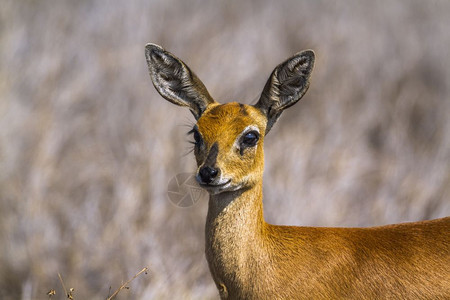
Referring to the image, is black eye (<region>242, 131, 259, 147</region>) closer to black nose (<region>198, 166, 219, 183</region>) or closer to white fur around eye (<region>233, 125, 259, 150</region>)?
white fur around eye (<region>233, 125, 259, 150</region>)

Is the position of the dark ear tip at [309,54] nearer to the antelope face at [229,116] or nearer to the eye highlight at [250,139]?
the antelope face at [229,116]

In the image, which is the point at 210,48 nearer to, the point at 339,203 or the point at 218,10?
the point at 218,10

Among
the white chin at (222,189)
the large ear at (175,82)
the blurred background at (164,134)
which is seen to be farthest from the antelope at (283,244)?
the blurred background at (164,134)

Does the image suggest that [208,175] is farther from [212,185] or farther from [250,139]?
[250,139]

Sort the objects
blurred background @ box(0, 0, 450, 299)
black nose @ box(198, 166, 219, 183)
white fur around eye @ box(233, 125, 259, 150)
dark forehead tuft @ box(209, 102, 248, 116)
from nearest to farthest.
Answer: black nose @ box(198, 166, 219, 183)
white fur around eye @ box(233, 125, 259, 150)
dark forehead tuft @ box(209, 102, 248, 116)
blurred background @ box(0, 0, 450, 299)

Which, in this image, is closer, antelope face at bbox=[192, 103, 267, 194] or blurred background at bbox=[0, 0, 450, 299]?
antelope face at bbox=[192, 103, 267, 194]

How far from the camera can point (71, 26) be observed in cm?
880

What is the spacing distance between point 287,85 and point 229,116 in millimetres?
438

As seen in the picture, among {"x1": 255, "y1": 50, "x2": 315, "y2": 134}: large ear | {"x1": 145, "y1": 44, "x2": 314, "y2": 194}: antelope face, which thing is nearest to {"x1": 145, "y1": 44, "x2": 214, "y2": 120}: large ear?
{"x1": 145, "y1": 44, "x2": 314, "y2": 194}: antelope face

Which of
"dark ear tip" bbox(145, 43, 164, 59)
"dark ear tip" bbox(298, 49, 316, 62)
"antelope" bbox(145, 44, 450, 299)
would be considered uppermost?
"dark ear tip" bbox(145, 43, 164, 59)

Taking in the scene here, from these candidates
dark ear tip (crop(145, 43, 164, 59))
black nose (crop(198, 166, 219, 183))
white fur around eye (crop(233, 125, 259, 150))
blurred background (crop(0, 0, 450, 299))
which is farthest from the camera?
blurred background (crop(0, 0, 450, 299))

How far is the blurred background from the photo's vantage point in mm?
7195

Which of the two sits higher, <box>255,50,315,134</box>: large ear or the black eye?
<box>255,50,315,134</box>: large ear

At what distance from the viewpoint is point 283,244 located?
14.1ft
